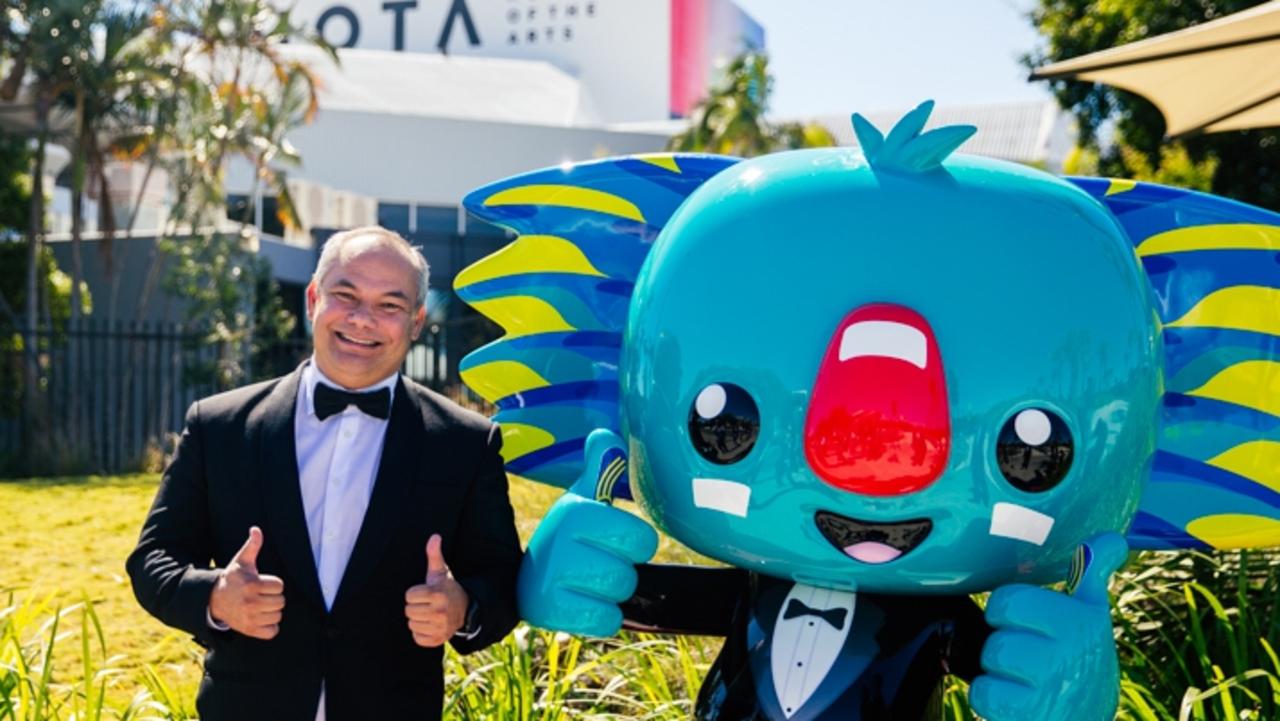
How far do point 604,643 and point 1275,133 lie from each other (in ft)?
31.5

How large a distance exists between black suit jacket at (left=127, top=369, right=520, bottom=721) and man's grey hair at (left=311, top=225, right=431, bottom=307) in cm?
26

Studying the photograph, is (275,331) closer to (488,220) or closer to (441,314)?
(441,314)

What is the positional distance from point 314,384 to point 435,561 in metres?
0.48

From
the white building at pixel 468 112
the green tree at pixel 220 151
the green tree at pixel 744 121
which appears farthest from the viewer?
the white building at pixel 468 112

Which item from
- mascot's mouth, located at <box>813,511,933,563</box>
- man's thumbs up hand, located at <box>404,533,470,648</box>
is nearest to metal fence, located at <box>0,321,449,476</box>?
man's thumbs up hand, located at <box>404,533,470,648</box>

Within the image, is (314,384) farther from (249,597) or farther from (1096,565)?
(1096,565)

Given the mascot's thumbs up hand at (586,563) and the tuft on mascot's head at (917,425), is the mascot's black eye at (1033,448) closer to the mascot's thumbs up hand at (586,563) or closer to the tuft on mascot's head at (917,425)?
the tuft on mascot's head at (917,425)

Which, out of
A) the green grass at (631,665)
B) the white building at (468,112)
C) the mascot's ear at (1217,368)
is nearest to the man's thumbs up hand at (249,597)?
the green grass at (631,665)

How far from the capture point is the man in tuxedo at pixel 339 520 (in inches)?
98.4

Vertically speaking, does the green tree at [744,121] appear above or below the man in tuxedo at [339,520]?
above

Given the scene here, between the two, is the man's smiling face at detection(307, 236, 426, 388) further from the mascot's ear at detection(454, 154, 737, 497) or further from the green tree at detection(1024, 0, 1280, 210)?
the green tree at detection(1024, 0, 1280, 210)

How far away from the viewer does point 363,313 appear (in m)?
2.51

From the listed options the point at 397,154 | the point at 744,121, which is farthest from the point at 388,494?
the point at 397,154

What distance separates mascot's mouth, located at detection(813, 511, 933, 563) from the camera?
7.27 ft
